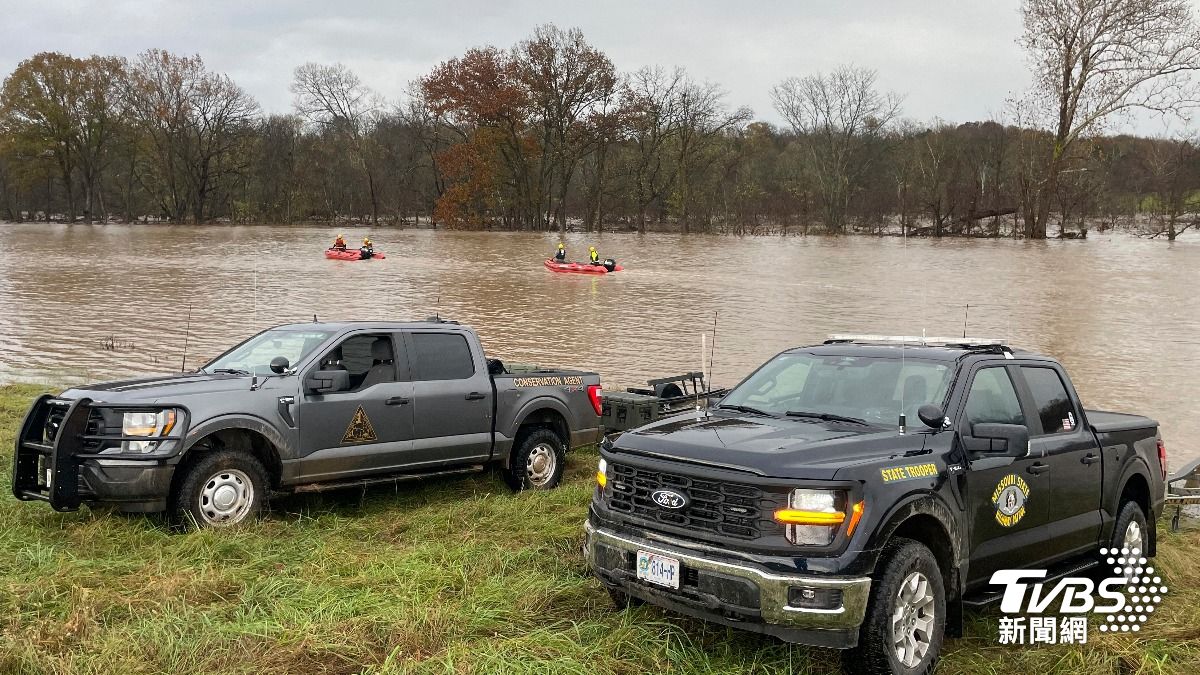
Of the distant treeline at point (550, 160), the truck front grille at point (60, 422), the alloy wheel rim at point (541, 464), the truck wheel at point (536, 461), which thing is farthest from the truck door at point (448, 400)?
the distant treeline at point (550, 160)

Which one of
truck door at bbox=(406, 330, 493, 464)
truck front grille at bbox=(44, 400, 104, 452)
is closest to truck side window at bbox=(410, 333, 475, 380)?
truck door at bbox=(406, 330, 493, 464)

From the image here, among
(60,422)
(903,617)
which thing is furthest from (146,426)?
(903,617)

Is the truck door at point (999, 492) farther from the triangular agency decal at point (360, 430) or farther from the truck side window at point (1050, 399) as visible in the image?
the triangular agency decal at point (360, 430)

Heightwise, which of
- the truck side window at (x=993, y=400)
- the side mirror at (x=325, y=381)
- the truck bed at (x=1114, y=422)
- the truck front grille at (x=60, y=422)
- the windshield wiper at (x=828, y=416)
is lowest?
the truck front grille at (x=60, y=422)

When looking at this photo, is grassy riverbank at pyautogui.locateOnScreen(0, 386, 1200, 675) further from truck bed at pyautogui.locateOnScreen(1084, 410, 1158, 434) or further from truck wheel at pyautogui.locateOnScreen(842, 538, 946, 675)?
truck bed at pyautogui.locateOnScreen(1084, 410, 1158, 434)

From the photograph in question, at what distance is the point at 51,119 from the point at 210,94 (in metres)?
13.9

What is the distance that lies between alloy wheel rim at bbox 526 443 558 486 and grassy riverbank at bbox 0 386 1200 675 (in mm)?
1787

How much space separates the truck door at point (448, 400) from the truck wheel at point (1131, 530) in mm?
5169

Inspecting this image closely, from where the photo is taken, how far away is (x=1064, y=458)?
600 cm

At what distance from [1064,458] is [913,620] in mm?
1895

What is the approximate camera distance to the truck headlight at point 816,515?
15.0 ft

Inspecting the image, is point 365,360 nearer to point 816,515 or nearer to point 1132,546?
point 816,515

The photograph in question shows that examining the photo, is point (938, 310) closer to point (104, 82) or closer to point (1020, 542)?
point (1020, 542)

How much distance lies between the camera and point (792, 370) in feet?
20.7
